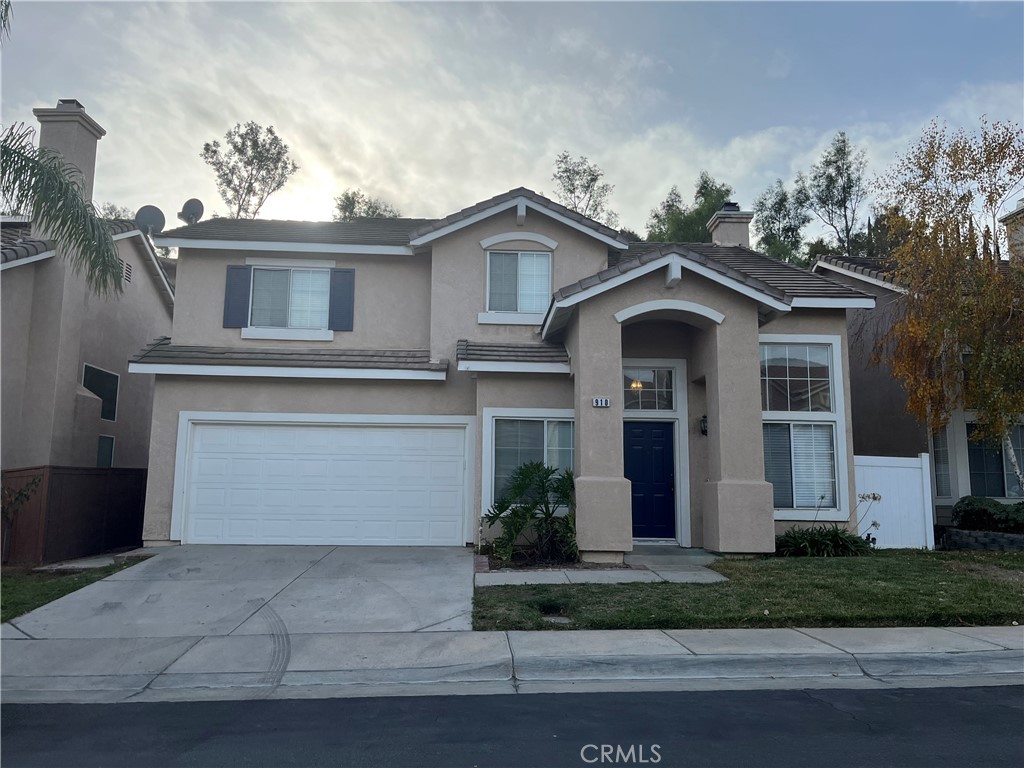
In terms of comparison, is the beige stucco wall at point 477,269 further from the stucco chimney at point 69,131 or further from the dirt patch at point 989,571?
the dirt patch at point 989,571

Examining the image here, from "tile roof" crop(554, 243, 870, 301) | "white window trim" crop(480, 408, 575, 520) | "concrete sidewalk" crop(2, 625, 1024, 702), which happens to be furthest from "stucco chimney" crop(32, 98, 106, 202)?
"concrete sidewalk" crop(2, 625, 1024, 702)

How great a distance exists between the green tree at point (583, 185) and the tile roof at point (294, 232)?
22.2m

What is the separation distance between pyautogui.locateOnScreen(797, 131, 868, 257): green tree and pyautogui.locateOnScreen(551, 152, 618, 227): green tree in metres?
9.27

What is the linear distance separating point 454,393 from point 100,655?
7204mm

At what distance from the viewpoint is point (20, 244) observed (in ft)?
43.3

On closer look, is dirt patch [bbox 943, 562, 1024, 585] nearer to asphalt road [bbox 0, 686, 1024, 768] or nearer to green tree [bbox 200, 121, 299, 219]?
asphalt road [bbox 0, 686, 1024, 768]

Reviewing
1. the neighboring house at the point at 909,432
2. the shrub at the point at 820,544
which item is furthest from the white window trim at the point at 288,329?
the neighboring house at the point at 909,432

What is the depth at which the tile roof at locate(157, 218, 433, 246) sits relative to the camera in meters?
13.8

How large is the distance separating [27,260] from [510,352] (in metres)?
8.38

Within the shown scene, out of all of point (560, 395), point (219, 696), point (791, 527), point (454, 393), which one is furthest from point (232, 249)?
point (791, 527)

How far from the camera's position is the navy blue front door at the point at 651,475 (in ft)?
43.0

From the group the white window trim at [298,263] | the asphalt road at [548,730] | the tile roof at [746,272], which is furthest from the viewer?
the white window trim at [298,263]

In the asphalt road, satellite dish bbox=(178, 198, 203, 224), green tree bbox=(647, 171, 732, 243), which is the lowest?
the asphalt road

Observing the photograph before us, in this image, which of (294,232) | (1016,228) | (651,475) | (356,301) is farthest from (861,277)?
(294,232)
